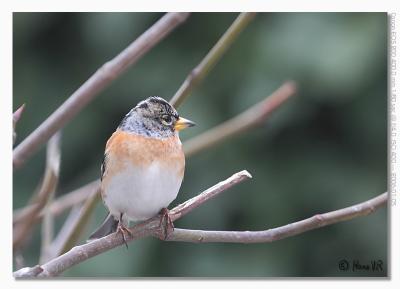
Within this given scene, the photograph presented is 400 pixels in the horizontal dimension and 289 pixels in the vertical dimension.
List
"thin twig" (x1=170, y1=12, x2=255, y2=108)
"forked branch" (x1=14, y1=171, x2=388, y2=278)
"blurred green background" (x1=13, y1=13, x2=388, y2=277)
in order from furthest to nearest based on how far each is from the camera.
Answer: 1. "blurred green background" (x1=13, y1=13, x2=388, y2=277)
2. "forked branch" (x1=14, y1=171, x2=388, y2=278)
3. "thin twig" (x1=170, y1=12, x2=255, y2=108)

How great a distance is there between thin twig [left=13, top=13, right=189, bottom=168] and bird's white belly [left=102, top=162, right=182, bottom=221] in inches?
23.1

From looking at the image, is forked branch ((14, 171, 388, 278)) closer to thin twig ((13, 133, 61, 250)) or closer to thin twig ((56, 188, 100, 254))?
thin twig ((56, 188, 100, 254))

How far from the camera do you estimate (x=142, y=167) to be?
5.99 feet

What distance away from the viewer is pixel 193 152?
135 cm

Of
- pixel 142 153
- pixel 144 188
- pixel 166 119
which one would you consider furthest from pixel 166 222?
pixel 166 119

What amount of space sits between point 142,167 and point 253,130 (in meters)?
0.58

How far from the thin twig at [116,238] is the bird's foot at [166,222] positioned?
0.01 m

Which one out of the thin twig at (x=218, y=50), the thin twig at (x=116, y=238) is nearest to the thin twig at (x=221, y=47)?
the thin twig at (x=218, y=50)

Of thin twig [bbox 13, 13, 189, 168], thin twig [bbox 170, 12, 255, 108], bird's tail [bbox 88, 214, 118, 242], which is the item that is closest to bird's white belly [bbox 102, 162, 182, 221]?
bird's tail [bbox 88, 214, 118, 242]

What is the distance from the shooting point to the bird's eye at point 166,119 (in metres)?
1.90

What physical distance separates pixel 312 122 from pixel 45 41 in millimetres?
1039

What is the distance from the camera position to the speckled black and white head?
74.8 inches
